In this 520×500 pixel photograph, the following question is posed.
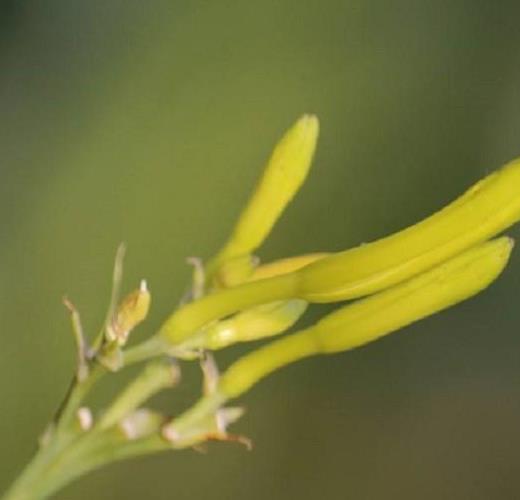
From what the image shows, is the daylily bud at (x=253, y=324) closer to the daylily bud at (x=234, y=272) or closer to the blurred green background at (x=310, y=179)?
the daylily bud at (x=234, y=272)

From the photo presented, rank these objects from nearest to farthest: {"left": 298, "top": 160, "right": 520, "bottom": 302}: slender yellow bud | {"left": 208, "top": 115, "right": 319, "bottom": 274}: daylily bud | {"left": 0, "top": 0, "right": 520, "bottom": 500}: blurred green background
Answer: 1. {"left": 298, "top": 160, "right": 520, "bottom": 302}: slender yellow bud
2. {"left": 208, "top": 115, "right": 319, "bottom": 274}: daylily bud
3. {"left": 0, "top": 0, "right": 520, "bottom": 500}: blurred green background

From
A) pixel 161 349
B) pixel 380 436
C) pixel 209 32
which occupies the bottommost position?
pixel 161 349

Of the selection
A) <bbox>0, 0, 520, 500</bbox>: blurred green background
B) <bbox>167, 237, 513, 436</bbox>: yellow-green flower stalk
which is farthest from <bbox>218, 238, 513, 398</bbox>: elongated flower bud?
<bbox>0, 0, 520, 500</bbox>: blurred green background

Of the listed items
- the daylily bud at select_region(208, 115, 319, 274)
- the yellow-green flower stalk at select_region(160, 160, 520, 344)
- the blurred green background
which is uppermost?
the blurred green background

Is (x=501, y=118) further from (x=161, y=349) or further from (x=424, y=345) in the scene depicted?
(x=161, y=349)

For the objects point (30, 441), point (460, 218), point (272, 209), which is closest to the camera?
point (460, 218)

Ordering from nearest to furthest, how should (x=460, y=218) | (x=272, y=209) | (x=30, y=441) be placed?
(x=460, y=218)
(x=272, y=209)
(x=30, y=441)

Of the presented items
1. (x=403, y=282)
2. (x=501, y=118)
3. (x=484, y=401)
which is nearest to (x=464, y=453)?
(x=484, y=401)

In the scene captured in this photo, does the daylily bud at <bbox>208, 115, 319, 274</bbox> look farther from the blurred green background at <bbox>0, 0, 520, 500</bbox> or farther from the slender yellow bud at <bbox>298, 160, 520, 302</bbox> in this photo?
the blurred green background at <bbox>0, 0, 520, 500</bbox>
